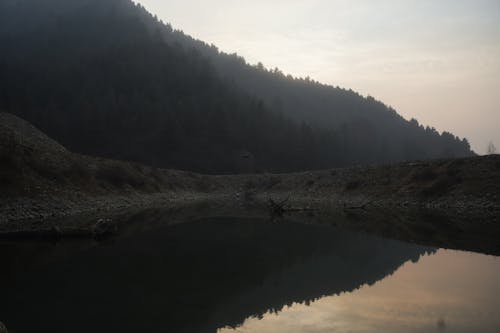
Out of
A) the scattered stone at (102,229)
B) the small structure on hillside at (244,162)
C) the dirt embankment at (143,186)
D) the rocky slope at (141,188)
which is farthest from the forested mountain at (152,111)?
the scattered stone at (102,229)

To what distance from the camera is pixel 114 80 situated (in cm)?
16638

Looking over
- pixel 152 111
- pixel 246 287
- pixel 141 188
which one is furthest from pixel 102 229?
pixel 152 111

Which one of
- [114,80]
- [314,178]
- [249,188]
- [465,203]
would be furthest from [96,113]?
[465,203]

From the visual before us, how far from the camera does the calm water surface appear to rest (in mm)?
13953

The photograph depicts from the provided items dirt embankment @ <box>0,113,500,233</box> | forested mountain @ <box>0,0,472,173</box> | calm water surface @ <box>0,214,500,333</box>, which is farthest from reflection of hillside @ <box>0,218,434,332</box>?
forested mountain @ <box>0,0,472,173</box>

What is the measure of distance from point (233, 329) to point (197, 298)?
3672 mm

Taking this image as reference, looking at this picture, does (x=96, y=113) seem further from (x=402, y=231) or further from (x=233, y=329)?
(x=233, y=329)

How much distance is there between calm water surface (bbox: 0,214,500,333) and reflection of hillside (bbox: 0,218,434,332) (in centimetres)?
5

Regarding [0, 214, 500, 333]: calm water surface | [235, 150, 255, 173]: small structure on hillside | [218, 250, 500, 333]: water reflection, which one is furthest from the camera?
[235, 150, 255, 173]: small structure on hillside

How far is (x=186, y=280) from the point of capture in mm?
19953

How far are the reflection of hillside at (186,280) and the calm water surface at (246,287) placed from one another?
1.9 inches

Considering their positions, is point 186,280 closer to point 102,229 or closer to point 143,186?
point 102,229

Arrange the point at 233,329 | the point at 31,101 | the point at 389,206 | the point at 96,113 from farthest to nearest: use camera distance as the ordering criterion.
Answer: the point at 31,101
the point at 96,113
the point at 389,206
the point at 233,329

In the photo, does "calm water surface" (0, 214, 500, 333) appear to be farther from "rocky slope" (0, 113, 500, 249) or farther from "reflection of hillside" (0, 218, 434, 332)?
"rocky slope" (0, 113, 500, 249)
